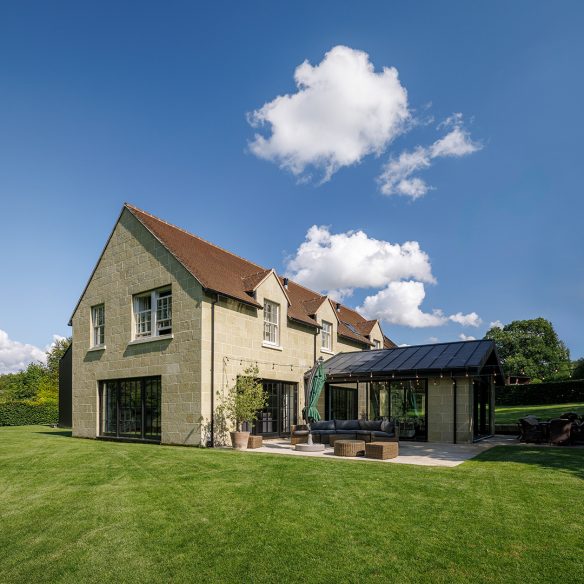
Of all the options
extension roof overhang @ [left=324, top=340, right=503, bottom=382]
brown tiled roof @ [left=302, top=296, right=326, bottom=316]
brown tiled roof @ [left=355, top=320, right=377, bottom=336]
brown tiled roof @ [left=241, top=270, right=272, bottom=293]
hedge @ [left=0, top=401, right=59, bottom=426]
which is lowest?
hedge @ [left=0, top=401, right=59, bottom=426]

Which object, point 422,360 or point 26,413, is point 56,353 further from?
point 422,360

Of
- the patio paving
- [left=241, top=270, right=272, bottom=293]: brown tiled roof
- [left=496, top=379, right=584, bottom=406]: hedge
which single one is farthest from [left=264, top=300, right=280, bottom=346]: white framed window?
[left=496, top=379, right=584, bottom=406]: hedge

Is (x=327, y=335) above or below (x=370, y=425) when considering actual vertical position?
above

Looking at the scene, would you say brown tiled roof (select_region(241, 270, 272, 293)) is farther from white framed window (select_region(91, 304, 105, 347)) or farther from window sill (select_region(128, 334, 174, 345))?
white framed window (select_region(91, 304, 105, 347))

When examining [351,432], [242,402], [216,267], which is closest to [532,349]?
[351,432]

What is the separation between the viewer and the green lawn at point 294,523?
600cm

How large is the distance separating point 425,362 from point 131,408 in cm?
1284

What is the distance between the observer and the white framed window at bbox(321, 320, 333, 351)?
86.5 ft

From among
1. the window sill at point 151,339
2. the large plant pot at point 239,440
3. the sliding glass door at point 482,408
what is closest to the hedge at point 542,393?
the sliding glass door at point 482,408

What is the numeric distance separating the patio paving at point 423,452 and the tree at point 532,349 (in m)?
58.9

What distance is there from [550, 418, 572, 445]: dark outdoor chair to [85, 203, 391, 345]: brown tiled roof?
11592 millimetres

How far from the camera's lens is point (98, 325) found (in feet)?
74.0

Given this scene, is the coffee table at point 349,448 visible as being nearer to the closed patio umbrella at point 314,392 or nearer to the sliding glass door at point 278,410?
the closed patio umbrella at point 314,392

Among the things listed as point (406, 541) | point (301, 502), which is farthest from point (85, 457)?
point (406, 541)
